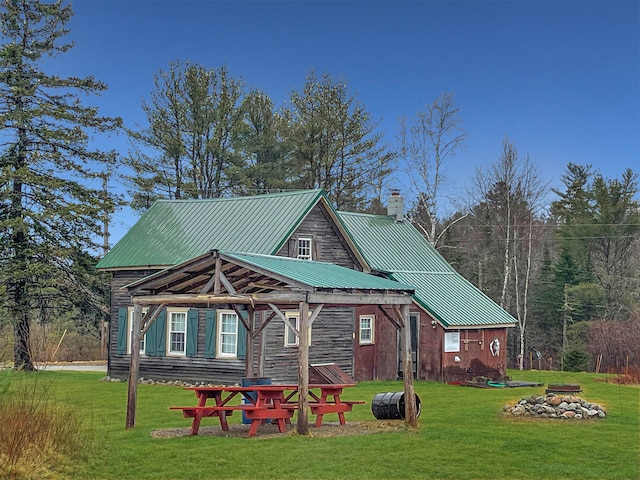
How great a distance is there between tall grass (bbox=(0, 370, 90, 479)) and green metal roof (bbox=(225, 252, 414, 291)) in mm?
4219

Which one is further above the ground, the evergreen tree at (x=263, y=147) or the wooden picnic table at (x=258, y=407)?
the evergreen tree at (x=263, y=147)

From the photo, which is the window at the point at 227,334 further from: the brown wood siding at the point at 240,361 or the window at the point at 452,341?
the window at the point at 452,341

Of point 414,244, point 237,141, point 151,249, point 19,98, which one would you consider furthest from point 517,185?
point 19,98

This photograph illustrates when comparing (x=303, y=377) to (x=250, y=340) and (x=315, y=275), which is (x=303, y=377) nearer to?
(x=315, y=275)

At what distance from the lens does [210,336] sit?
24.9 meters

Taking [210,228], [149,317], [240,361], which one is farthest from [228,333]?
[149,317]

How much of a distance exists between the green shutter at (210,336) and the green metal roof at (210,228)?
2.11 meters

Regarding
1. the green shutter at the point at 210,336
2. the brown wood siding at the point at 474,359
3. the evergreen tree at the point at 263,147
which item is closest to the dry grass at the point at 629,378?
the brown wood siding at the point at 474,359

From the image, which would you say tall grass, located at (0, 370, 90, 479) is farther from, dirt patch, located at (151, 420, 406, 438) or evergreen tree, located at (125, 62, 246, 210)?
evergreen tree, located at (125, 62, 246, 210)

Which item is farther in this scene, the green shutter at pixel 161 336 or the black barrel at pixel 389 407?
the green shutter at pixel 161 336

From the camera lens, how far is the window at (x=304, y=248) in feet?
85.0

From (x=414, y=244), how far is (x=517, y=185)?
428 inches

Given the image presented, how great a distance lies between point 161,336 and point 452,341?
31.3ft

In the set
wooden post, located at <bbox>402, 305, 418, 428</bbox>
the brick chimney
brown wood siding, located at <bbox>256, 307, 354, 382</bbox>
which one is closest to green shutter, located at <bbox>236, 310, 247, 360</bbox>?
brown wood siding, located at <bbox>256, 307, 354, 382</bbox>
